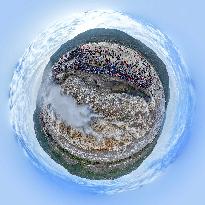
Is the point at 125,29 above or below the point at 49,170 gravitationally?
above

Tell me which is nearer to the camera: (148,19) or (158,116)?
(148,19)

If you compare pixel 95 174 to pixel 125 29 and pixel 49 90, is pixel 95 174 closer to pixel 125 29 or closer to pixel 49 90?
pixel 49 90

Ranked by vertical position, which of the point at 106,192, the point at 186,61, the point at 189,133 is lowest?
the point at 106,192

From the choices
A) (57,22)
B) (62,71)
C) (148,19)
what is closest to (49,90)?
(62,71)
